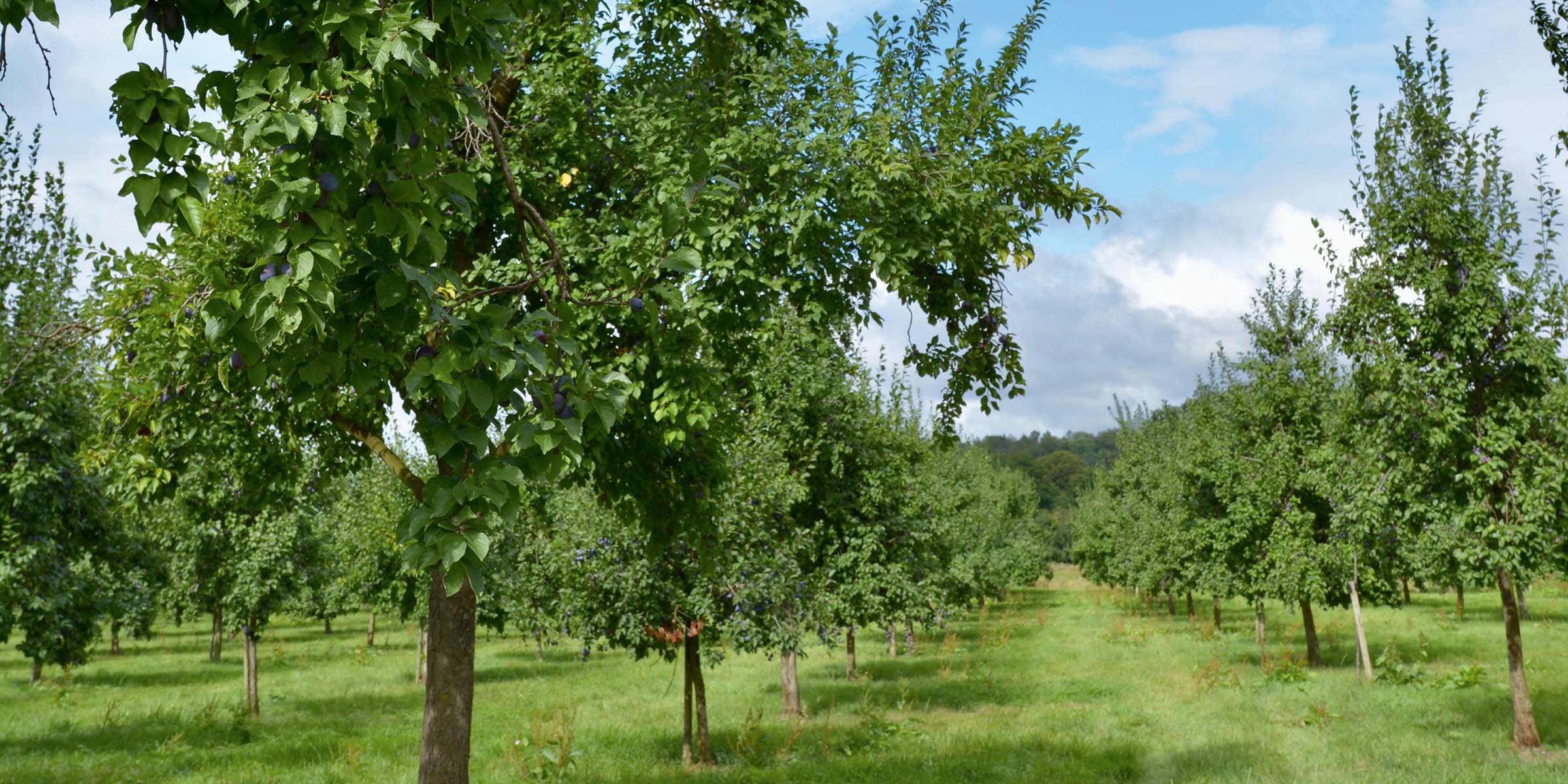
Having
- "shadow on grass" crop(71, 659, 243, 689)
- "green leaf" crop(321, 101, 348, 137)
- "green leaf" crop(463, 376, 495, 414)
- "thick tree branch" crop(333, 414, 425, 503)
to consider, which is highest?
"green leaf" crop(321, 101, 348, 137)

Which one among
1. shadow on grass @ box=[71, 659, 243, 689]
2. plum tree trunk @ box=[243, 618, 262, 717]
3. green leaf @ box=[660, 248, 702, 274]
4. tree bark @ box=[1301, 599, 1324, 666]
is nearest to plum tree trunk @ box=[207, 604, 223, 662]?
shadow on grass @ box=[71, 659, 243, 689]

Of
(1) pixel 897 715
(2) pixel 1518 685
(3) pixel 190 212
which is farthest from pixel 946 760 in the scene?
(3) pixel 190 212

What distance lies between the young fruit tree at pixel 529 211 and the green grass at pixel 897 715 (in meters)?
7.63

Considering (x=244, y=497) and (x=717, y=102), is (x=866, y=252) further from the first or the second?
(x=244, y=497)

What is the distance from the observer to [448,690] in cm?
803

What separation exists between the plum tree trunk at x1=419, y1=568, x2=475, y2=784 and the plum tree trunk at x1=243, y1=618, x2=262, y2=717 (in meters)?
15.1

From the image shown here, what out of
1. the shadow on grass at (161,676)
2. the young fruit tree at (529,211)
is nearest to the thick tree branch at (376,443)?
the young fruit tree at (529,211)

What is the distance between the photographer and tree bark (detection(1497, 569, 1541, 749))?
13906 millimetres

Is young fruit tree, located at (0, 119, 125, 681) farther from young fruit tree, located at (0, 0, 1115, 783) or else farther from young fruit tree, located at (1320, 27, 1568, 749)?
young fruit tree, located at (1320, 27, 1568, 749)

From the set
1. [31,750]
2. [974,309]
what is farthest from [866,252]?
[31,750]

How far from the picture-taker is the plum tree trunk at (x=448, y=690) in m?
7.80

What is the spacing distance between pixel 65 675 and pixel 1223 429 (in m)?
30.8

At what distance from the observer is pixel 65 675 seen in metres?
26.8

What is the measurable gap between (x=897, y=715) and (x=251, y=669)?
13.4 m
